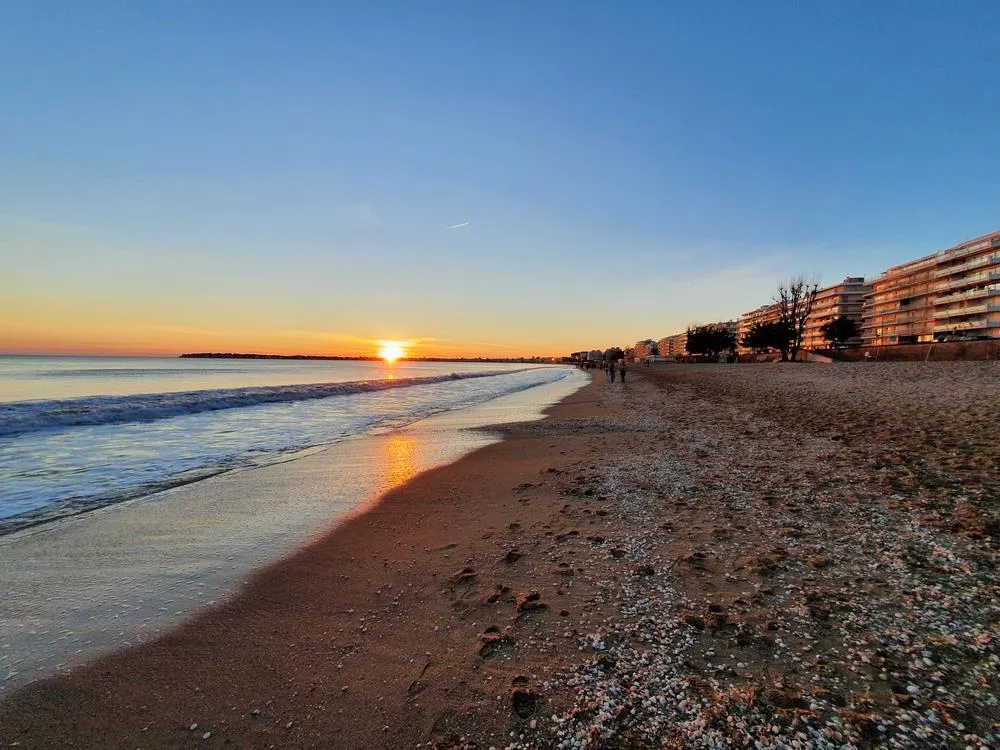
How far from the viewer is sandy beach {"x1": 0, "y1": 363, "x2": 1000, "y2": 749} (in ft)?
8.01

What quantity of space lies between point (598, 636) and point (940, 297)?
123751 millimetres

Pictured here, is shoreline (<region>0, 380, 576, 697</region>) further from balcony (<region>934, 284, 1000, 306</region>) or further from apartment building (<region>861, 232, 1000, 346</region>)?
apartment building (<region>861, 232, 1000, 346</region>)

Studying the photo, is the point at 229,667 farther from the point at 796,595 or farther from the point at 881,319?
the point at 881,319

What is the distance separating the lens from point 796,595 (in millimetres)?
3641

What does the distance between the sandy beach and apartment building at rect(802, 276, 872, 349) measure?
457 ft

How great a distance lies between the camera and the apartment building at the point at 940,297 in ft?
257

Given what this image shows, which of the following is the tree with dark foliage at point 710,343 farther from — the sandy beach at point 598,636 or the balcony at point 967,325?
the sandy beach at point 598,636

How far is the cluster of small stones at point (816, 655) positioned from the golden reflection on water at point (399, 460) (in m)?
4.54

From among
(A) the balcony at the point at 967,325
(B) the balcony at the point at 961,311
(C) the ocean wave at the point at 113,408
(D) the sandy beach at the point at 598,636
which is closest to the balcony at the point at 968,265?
(B) the balcony at the point at 961,311

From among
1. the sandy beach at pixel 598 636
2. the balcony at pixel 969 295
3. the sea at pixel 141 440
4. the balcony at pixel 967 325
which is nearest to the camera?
the sandy beach at pixel 598 636

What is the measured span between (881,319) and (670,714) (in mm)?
137306

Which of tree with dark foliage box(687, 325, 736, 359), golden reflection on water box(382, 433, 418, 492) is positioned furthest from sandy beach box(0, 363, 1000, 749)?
tree with dark foliage box(687, 325, 736, 359)

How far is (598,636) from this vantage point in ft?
10.5

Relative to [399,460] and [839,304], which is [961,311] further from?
[399,460]
